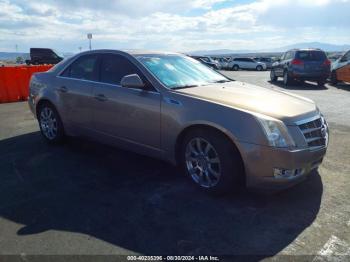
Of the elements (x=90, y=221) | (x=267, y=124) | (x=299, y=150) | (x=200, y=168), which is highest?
(x=267, y=124)

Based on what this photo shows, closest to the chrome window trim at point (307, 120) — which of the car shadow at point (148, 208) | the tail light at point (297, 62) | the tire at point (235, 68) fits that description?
the car shadow at point (148, 208)

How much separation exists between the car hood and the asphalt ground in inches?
37.3

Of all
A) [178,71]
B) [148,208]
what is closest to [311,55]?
[178,71]

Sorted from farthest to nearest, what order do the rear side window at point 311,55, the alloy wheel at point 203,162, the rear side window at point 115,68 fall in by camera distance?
the rear side window at point 311,55 < the rear side window at point 115,68 < the alloy wheel at point 203,162

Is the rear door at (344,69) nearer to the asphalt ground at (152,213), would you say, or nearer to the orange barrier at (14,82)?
the asphalt ground at (152,213)

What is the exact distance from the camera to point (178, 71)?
504 cm

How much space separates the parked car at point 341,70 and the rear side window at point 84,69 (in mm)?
12853

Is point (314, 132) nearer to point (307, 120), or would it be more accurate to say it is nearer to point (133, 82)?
point (307, 120)

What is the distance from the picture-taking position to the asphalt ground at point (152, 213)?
3.15 meters

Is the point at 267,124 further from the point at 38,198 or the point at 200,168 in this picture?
the point at 38,198

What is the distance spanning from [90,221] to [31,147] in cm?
317

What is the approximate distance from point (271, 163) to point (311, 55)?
14.5 m

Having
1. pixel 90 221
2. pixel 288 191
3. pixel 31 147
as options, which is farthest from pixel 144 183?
pixel 31 147

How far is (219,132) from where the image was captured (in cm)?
401
